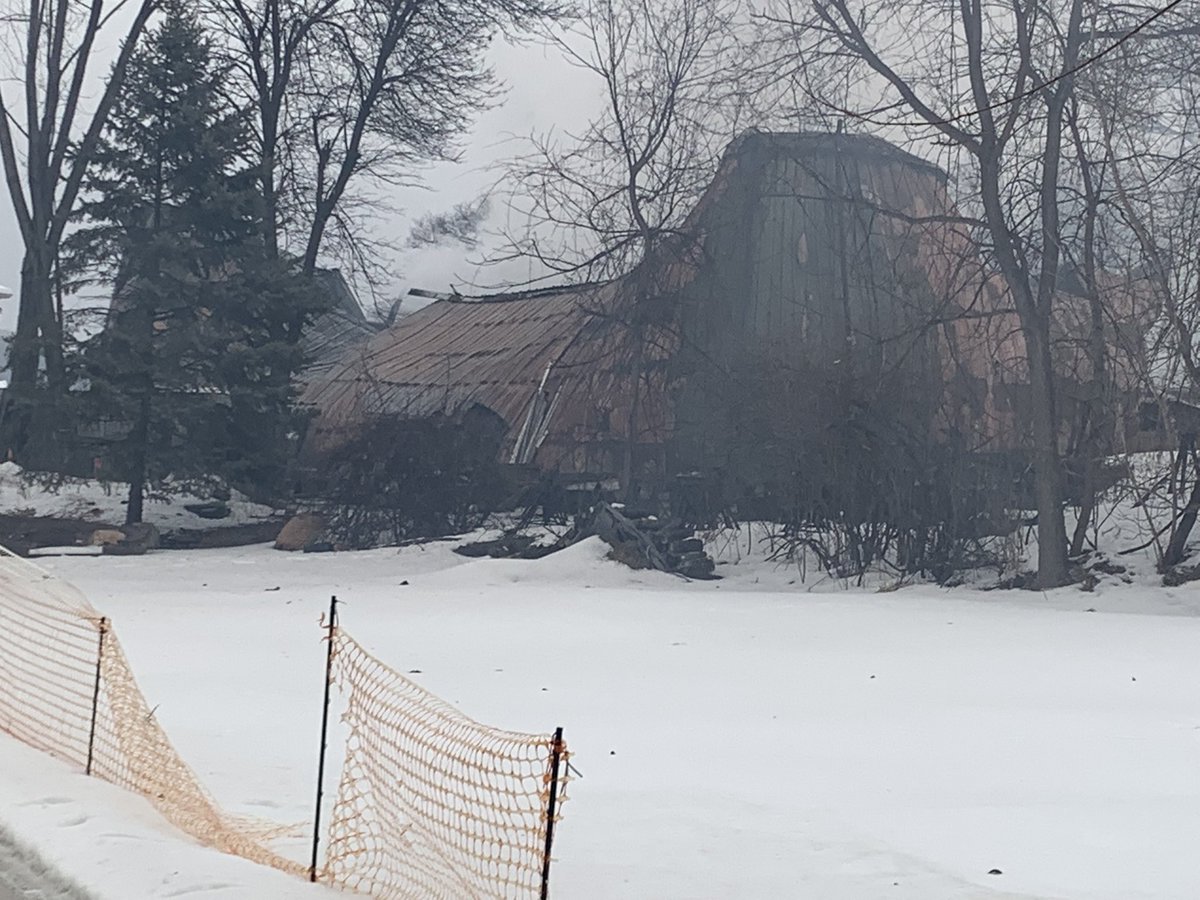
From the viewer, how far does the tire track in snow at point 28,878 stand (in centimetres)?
441

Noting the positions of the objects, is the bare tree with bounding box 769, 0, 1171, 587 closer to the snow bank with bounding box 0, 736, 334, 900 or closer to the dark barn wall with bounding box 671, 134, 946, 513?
the dark barn wall with bounding box 671, 134, 946, 513

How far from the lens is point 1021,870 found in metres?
4.46

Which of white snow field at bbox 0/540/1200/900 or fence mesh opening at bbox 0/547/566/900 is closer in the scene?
fence mesh opening at bbox 0/547/566/900

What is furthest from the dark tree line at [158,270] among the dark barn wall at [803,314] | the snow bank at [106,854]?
the snow bank at [106,854]

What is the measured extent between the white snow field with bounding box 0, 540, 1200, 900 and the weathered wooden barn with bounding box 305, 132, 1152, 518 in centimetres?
266

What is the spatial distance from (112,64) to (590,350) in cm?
969

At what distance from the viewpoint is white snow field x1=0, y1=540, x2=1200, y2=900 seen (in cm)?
458

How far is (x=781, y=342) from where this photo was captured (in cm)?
1595

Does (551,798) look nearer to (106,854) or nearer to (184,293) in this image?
(106,854)

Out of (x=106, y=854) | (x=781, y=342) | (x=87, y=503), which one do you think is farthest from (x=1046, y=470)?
(x=87, y=503)

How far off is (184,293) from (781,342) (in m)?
8.80

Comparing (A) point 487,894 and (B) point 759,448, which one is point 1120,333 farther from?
(A) point 487,894

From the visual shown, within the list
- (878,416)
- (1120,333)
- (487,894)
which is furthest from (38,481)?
(487,894)

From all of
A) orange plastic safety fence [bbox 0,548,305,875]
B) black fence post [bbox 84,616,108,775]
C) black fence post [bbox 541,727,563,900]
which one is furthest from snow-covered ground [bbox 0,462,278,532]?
black fence post [bbox 541,727,563,900]
